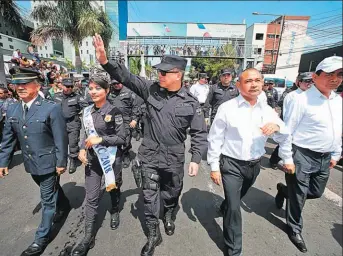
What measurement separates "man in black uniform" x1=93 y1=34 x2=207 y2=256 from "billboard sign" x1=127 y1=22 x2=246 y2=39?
24.5 meters

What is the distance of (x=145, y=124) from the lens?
252 centimetres

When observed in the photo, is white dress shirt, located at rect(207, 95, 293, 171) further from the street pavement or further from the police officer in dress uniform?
the police officer in dress uniform

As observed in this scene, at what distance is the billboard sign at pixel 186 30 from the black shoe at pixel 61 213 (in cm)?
2439

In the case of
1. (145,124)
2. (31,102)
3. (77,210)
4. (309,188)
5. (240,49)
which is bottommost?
(77,210)

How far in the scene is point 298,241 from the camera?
2.41m

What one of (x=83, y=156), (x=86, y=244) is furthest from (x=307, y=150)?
(x=86, y=244)

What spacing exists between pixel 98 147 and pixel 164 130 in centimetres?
77

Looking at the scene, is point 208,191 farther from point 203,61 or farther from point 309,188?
point 203,61

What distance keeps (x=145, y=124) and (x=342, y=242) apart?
2046mm

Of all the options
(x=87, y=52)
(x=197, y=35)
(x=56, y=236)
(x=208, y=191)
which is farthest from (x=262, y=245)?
(x=87, y=52)

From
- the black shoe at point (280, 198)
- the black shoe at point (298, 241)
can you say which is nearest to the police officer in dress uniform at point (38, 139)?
the black shoe at point (298, 241)

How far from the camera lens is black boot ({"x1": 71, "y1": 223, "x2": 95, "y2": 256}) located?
2.24 metres

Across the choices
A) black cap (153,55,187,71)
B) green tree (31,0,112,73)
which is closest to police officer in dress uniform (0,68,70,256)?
black cap (153,55,187,71)

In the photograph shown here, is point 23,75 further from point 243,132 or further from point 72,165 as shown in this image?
point 72,165
